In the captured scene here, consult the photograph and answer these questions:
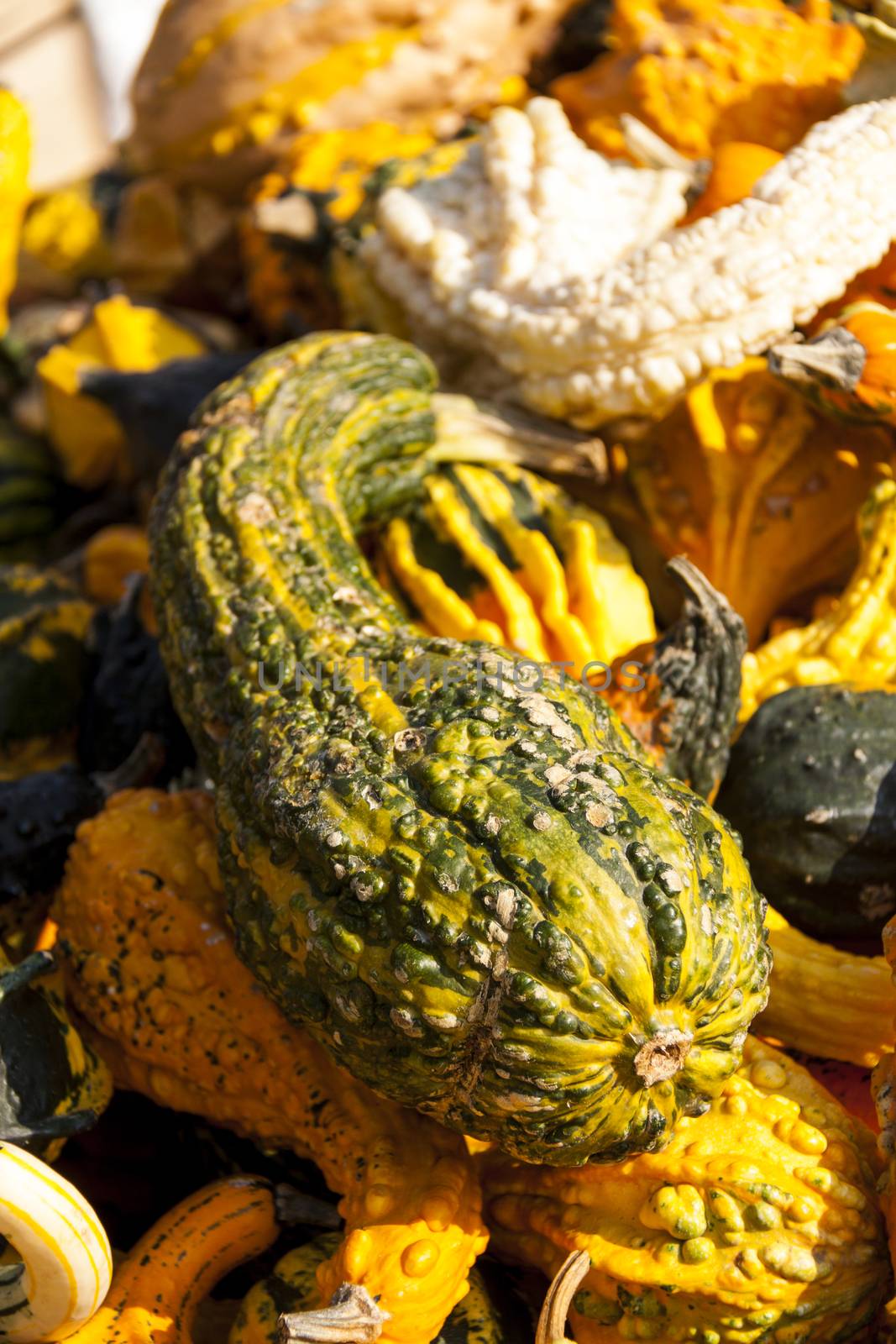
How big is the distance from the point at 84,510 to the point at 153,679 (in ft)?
3.14

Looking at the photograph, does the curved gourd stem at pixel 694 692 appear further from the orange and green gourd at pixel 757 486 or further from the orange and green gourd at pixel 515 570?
the orange and green gourd at pixel 757 486

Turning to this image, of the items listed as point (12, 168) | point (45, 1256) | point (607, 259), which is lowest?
point (45, 1256)

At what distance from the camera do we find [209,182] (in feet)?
8.94

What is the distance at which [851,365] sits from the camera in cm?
171

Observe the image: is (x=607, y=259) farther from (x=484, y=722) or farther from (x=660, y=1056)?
(x=660, y=1056)

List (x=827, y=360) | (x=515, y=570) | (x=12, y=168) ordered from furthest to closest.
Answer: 1. (x=12, y=168)
2. (x=515, y=570)
3. (x=827, y=360)

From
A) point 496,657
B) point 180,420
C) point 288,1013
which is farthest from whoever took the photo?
point 180,420

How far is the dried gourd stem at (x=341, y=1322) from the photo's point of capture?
1.10 meters

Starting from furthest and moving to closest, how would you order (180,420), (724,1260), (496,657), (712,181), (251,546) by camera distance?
(180,420)
(712,181)
(251,546)
(496,657)
(724,1260)

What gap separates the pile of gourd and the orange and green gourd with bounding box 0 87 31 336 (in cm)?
1

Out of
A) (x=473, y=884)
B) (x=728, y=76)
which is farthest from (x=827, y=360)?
(x=473, y=884)

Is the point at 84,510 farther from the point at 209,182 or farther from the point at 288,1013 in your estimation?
the point at 288,1013

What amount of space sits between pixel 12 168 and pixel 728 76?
1.43 m

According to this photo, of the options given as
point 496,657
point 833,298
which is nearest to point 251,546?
point 496,657
